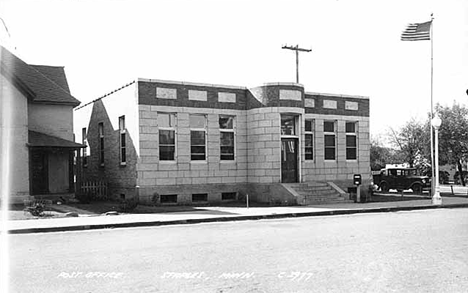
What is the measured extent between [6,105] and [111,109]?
549 cm

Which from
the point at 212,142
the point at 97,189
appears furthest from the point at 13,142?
the point at 212,142

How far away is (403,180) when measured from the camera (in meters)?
34.4

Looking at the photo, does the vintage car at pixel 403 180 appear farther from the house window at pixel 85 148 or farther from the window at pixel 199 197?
Answer: the house window at pixel 85 148

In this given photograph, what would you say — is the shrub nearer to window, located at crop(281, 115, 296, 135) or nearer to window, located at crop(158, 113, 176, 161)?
window, located at crop(158, 113, 176, 161)

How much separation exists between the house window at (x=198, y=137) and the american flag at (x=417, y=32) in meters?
11.2

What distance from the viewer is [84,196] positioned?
23.6 m

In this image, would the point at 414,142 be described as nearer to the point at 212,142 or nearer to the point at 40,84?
Answer: the point at 212,142

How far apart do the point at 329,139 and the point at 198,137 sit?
26.7 feet

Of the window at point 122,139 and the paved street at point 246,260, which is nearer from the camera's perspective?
the paved street at point 246,260

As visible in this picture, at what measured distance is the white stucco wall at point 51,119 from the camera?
82.4 feet

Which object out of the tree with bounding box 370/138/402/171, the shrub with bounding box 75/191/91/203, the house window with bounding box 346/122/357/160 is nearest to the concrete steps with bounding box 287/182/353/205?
the house window with bounding box 346/122/357/160

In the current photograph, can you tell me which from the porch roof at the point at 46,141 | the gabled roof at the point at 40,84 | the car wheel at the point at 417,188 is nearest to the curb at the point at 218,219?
the porch roof at the point at 46,141

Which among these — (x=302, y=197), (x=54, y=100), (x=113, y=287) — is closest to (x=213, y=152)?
(x=302, y=197)

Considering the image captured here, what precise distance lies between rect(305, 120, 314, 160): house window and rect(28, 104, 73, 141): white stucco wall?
12.7 metres
